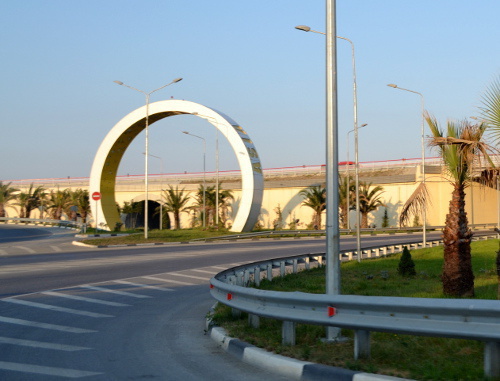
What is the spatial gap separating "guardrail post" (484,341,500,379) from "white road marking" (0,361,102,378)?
4399 mm

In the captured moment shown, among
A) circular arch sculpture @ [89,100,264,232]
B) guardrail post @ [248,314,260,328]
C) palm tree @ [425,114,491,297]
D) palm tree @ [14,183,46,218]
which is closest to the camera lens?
guardrail post @ [248,314,260,328]

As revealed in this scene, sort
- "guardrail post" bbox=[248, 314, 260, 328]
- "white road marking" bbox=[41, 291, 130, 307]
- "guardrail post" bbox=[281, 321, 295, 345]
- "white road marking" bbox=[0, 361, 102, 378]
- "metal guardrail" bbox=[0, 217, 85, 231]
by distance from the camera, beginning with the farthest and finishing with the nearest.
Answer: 1. "metal guardrail" bbox=[0, 217, 85, 231]
2. "white road marking" bbox=[41, 291, 130, 307]
3. "guardrail post" bbox=[248, 314, 260, 328]
4. "guardrail post" bbox=[281, 321, 295, 345]
5. "white road marking" bbox=[0, 361, 102, 378]

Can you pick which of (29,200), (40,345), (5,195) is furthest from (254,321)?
(5,195)

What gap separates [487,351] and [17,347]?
6593 mm

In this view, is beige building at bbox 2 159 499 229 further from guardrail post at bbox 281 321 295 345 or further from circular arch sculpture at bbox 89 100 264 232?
guardrail post at bbox 281 321 295 345

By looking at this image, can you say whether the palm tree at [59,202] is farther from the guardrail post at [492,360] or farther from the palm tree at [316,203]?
the guardrail post at [492,360]

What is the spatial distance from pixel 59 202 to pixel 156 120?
2983 centimetres

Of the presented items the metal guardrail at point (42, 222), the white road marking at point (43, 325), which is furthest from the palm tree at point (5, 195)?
the white road marking at point (43, 325)

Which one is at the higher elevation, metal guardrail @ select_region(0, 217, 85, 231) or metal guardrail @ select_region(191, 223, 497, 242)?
metal guardrail @ select_region(0, 217, 85, 231)

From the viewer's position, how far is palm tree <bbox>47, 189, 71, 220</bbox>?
251 feet

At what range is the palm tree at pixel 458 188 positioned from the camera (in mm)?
13523

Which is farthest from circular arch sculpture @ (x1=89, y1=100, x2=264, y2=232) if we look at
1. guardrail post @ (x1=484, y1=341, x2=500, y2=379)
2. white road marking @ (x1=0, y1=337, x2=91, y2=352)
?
guardrail post @ (x1=484, y1=341, x2=500, y2=379)

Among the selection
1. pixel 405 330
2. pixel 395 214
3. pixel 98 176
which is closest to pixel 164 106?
pixel 98 176

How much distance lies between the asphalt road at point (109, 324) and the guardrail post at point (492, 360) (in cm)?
238
